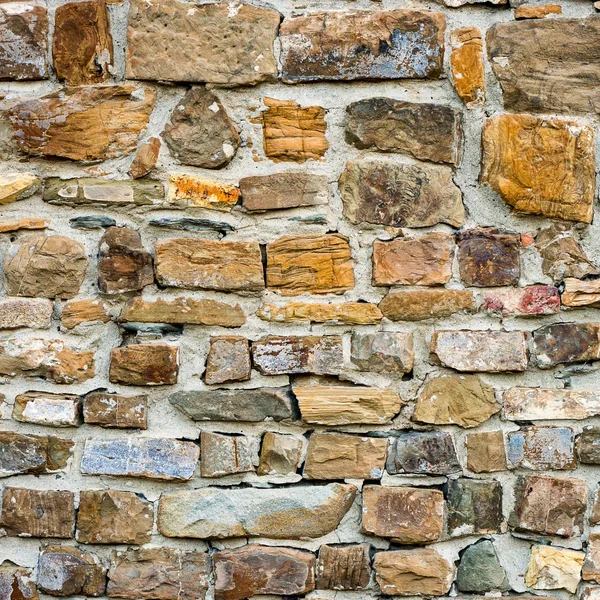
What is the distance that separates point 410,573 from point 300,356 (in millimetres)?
486

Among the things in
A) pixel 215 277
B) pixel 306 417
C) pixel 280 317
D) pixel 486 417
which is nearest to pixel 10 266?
pixel 215 277

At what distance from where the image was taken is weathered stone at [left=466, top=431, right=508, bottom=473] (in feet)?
4.86

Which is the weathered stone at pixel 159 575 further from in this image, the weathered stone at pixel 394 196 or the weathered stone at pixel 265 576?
the weathered stone at pixel 394 196

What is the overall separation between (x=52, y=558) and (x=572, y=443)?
1.08m

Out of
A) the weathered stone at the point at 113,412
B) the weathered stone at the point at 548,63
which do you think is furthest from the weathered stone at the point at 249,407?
the weathered stone at the point at 548,63

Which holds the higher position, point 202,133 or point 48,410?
point 202,133

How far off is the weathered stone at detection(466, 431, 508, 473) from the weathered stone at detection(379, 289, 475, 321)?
0.26 m

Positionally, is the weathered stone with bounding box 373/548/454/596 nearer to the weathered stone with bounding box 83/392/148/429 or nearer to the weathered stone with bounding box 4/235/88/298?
the weathered stone with bounding box 83/392/148/429

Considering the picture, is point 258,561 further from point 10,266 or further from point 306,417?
point 10,266

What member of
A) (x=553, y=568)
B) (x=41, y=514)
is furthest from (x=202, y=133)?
(x=553, y=568)

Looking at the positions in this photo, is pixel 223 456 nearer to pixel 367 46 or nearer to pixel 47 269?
pixel 47 269

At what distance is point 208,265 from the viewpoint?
150 centimetres

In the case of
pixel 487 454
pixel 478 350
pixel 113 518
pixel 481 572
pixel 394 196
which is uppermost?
pixel 394 196

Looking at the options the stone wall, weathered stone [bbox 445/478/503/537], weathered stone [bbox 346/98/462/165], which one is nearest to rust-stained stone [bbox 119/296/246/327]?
the stone wall
